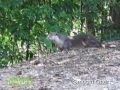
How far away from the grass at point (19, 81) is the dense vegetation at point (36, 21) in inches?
89.1

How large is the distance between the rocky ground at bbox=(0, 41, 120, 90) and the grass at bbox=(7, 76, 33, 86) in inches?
2.2

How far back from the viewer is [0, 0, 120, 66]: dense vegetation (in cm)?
786

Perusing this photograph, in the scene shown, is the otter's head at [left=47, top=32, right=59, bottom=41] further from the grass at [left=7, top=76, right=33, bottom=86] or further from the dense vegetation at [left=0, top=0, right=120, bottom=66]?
the grass at [left=7, top=76, right=33, bottom=86]

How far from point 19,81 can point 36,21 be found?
3631 mm

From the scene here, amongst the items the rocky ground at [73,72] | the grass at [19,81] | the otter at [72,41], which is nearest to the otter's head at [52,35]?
the otter at [72,41]

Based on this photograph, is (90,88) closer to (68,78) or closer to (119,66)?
(68,78)

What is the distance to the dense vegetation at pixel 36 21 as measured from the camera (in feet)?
25.8

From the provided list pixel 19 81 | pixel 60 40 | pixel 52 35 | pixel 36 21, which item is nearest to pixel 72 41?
pixel 60 40

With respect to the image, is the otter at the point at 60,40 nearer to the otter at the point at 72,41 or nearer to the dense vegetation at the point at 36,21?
the otter at the point at 72,41

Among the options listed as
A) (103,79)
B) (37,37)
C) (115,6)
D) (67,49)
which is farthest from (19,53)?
(103,79)

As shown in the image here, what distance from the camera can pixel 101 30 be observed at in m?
10.5

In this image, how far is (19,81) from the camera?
16.1 feet

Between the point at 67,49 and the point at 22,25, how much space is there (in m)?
1.34

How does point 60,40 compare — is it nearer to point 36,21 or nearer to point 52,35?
point 52,35
